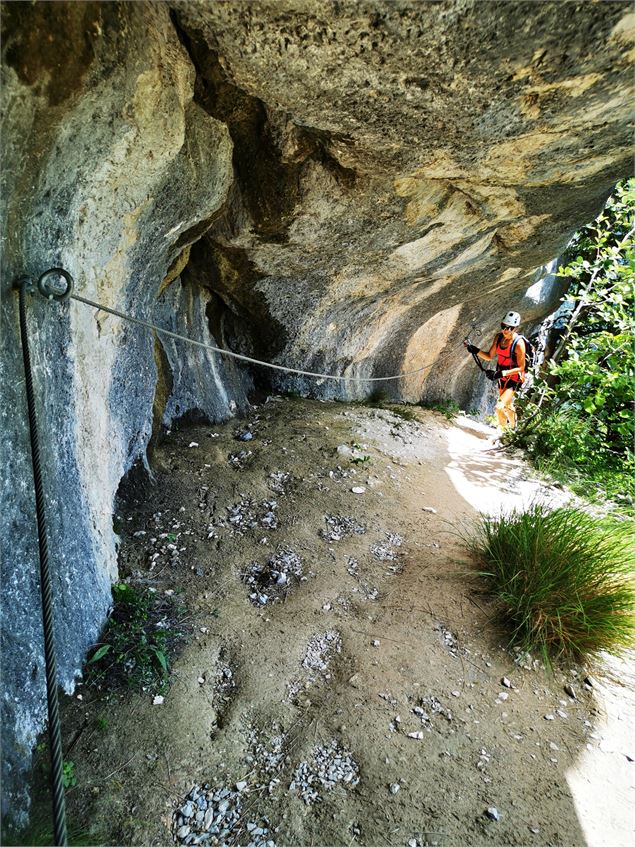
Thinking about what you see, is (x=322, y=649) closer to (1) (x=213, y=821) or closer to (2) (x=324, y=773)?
(2) (x=324, y=773)

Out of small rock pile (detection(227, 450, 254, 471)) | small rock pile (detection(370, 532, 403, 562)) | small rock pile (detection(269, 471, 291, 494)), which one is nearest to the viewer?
small rock pile (detection(370, 532, 403, 562))

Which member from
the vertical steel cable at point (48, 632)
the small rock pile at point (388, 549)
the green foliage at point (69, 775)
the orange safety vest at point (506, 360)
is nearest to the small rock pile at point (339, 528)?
the small rock pile at point (388, 549)

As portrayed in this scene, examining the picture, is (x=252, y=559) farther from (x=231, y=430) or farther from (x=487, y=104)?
(x=487, y=104)

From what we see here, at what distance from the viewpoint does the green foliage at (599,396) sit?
614 centimetres

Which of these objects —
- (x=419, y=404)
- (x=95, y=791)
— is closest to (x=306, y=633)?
(x=95, y=791)

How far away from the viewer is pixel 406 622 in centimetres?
341

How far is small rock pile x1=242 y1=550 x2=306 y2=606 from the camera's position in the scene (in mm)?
3527

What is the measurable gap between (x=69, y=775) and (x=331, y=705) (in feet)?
4.53

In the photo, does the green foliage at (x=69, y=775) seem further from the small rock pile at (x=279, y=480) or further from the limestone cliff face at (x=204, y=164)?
the small rock pile at (x=279, y=480)

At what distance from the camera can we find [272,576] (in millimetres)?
3688

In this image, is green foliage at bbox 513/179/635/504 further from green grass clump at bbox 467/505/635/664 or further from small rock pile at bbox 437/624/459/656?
small rock pile at bbox 437/624/459/656

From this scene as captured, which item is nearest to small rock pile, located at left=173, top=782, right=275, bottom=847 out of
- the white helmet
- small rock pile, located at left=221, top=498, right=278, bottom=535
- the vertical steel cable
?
the vertical steel cable

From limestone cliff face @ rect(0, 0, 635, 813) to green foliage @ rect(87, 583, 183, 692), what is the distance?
135mm

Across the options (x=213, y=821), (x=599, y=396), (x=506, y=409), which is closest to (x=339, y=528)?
(x=213, y=821)
